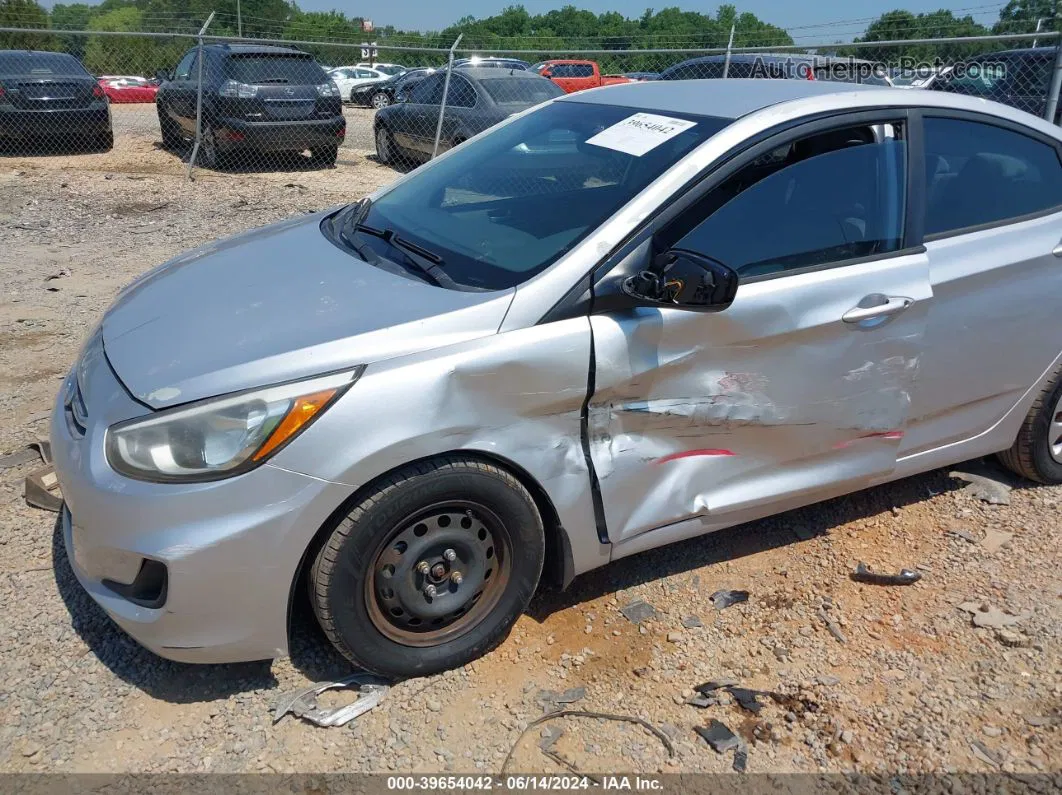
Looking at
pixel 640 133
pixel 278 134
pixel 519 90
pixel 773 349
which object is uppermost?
pixel 519 90

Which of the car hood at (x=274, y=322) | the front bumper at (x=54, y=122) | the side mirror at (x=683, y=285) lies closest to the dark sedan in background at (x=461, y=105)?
the front bumper at (x=54, y=122)

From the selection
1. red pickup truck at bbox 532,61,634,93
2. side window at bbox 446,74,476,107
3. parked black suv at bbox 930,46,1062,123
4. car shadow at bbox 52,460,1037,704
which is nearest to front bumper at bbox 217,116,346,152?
side window at bbox 446,74,476,107

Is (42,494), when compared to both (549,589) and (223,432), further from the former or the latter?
(549,589)

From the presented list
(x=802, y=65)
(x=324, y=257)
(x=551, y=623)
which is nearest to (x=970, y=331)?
(x=551, y=623)

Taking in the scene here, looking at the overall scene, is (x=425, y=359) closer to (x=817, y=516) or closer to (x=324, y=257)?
(x=324, y=257)

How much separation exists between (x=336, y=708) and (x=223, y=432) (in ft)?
3.06

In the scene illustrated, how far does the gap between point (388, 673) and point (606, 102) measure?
2.37m

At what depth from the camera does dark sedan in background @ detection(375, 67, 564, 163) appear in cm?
1176

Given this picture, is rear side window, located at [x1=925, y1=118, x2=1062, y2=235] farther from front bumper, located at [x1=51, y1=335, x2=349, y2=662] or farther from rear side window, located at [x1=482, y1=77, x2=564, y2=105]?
rear side window, located at [x1=482, y1=77, x2=564, y2=105]

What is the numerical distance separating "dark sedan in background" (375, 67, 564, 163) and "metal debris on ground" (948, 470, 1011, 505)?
857 centimetres

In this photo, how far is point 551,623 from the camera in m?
3.13

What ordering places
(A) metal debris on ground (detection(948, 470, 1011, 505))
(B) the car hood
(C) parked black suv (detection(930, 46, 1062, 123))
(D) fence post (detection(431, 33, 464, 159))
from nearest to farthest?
(B) the car hood < (A) metal debris on ground (detection(948, 470, 1011, 505)) < (C) parked black suv (detection(930, 46, 1062, 123)) < (D) fence post (detection(431, 33, 464, 159))

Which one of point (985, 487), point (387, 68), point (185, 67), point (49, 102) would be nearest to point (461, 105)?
point (185, 67)

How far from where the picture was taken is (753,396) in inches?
118
